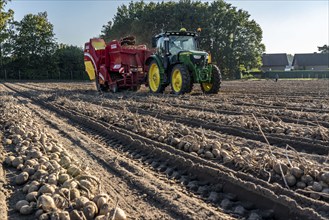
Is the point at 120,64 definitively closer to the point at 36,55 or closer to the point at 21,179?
the point at 21,179

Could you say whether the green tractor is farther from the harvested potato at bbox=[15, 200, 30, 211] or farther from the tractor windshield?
the harvested potato at bbox=[15, 200, 30, 211]

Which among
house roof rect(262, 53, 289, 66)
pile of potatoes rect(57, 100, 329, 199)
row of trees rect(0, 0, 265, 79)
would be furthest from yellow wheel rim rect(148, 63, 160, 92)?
house roof rect(262, 53, 289, 66)

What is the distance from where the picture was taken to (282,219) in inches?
114

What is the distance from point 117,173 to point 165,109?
193 inches

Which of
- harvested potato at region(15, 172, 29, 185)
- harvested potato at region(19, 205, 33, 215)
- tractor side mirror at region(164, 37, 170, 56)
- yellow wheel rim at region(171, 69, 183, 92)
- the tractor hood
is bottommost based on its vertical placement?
harvested potato at region(19, 205, 33, 215)

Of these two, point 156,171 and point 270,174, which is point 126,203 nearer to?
point 156,171

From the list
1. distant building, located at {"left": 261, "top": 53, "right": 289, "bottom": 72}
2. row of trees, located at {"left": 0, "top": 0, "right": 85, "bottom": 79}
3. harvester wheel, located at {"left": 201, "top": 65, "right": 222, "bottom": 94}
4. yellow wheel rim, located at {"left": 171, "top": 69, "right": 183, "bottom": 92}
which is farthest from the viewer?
distant building, located at {"left": 261, "top": 53, "right": 289, "bottom": 72}

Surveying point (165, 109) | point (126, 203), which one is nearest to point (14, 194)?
point (126, 203)

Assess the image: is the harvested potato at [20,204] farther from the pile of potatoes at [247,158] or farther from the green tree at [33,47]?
the green tree at [33,47]

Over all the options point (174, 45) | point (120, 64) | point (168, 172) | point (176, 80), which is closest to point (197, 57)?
point (176, 80)

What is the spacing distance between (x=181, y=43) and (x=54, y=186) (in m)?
11.5

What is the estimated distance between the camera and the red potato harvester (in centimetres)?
1568

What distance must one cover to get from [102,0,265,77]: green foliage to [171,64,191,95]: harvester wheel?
91.5ft

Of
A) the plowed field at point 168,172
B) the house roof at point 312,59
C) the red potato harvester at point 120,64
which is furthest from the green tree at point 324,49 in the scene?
the plowed field at point 168,172
